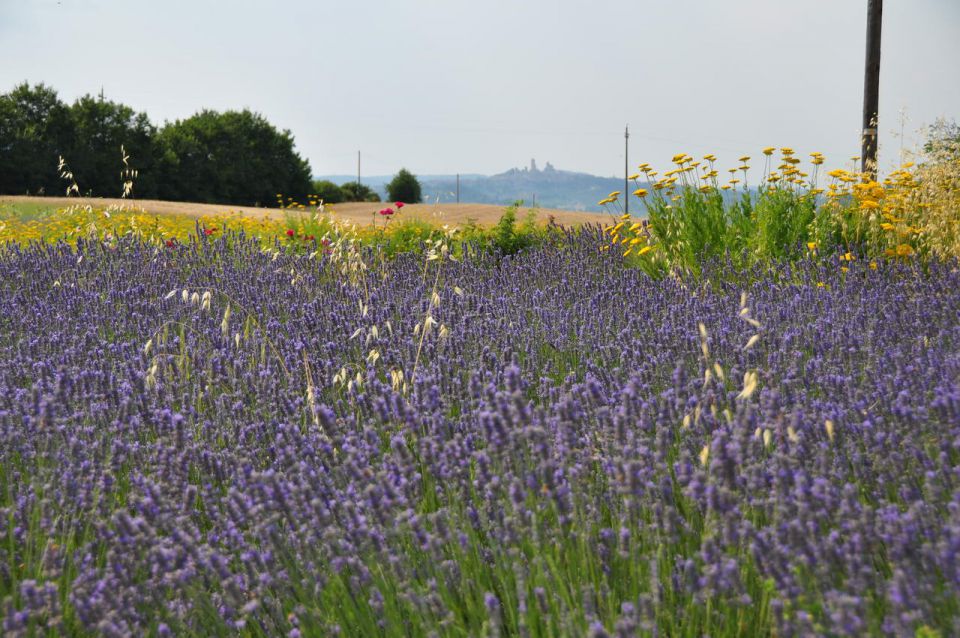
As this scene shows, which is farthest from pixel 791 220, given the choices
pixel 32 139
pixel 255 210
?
pixel 32 139

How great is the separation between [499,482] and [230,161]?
36051 mm

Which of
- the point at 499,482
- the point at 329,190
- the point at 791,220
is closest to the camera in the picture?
the point at 499,482

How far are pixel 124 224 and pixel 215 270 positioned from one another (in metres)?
5.30

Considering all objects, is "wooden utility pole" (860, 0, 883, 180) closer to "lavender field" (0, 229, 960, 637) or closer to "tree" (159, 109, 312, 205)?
"lavender field" (0, 229, 960, 637)

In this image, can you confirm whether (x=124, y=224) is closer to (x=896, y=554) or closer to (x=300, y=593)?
(x=300, y=593)

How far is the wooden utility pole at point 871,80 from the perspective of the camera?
34.1 feet

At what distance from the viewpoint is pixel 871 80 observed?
1066 cm

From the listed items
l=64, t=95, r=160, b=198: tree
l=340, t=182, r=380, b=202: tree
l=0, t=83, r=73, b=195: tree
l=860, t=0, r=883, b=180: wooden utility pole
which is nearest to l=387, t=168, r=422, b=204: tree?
l=340, t=182, r=380, b=202: tree

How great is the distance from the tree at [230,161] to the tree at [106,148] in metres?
0.98

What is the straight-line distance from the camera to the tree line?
2983 centimetres

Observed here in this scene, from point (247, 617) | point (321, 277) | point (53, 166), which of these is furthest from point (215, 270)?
point (53, 166)

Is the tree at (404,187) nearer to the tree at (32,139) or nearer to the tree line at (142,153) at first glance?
the tree line at (142,153)

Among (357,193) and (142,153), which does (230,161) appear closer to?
(142,153)

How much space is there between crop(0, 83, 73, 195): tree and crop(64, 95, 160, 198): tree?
0.50 m
